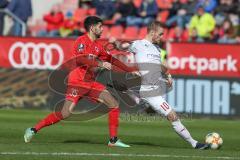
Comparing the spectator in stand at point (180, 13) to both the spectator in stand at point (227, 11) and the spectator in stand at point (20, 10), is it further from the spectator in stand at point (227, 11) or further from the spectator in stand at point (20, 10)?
the spectator in stand at point (20, 10)

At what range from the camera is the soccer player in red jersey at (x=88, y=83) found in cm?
1302

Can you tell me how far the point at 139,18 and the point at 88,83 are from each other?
1399 centimetres

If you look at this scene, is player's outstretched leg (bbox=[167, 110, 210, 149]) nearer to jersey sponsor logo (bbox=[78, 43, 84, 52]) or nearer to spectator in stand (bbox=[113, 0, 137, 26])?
jersey sponsor logo (bbox=[78, 43, 84, 52])

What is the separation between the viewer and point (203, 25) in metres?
25.4

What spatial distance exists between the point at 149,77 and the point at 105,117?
301 inches

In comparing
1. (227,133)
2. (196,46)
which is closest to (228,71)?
(196,46)

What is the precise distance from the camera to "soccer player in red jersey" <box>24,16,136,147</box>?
13016 mm

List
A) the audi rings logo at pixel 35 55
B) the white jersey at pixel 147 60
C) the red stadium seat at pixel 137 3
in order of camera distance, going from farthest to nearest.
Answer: the red stadium seat at pixel 137 3, the audi rings logo at pixel 35 55, the white jersey at pixel 147 60

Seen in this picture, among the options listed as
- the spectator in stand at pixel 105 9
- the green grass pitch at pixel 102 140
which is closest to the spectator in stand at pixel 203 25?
the spectator in stand at pixel 105 9

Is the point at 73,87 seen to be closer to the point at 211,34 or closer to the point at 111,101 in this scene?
the point at 111,101

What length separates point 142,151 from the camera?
12.2m

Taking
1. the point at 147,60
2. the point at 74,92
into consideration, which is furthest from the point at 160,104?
the point at 74,92

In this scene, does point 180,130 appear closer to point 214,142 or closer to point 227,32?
point 214,142

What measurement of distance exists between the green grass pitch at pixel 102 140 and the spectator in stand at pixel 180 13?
6.29 metres
